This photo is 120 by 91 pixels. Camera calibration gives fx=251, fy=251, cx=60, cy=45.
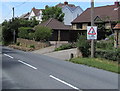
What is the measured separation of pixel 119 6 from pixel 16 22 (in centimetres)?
2213

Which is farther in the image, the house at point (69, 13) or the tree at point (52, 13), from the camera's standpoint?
the house at point (69, 13)

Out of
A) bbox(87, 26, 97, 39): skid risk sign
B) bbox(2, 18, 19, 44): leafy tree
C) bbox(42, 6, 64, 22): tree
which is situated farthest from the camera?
bbox(42, 6, 64, 22): tree

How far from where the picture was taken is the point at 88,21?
54.7 m

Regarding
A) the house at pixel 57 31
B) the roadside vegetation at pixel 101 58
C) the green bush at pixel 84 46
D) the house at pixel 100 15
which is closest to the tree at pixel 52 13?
the house at pixel 100 15

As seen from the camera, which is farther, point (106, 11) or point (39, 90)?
point (106, 11)

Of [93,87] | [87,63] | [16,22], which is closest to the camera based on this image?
[93,87]

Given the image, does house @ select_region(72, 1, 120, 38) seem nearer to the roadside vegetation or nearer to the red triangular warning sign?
the roadside vegetation

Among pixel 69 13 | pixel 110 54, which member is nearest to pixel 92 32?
Answer: pixel 110 54

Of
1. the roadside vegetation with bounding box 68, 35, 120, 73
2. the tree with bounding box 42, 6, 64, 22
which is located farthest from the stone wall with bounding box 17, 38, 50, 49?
the tree with bounding box 42, 6, 64, 22

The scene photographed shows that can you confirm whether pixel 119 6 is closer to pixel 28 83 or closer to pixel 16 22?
pixel 16 22

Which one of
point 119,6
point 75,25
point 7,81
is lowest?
point 7,81

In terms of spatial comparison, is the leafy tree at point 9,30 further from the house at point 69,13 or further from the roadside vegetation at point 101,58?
the roadside vegetation at point 101,58

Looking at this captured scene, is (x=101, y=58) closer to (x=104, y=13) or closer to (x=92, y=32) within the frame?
(x=92, y=32)

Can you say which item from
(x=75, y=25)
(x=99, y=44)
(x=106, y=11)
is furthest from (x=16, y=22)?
(x=99, y=44)
